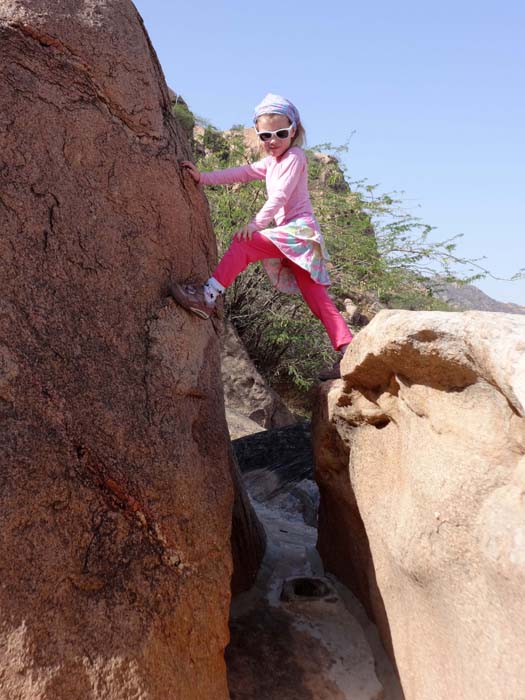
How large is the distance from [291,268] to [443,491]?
135 centimetres

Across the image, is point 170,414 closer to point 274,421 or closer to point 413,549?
point 413,549

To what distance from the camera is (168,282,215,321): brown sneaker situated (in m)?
2.50

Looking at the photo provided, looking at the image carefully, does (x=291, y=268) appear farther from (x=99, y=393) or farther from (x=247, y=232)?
(x=99, y=393)

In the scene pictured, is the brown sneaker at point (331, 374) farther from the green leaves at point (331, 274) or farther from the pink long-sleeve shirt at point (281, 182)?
the green leaves at point (331, 274)

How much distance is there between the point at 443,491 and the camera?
6.64ft

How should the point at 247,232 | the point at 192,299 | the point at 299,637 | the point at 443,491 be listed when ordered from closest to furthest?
the point at 443,491, the point at 192,299, the point at 299,637, the point at 247,232

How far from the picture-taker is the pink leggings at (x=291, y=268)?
2.80 meters

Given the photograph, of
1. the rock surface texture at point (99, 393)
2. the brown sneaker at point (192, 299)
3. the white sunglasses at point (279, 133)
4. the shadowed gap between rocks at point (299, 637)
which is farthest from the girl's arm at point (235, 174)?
the shadowed gap between rocks at point (299, 637)

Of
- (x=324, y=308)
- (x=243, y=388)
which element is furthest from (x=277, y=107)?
(x=243, y=388)

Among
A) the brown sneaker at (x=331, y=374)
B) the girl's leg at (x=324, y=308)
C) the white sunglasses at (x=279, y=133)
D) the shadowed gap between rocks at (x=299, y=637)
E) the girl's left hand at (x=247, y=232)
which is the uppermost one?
the white sunglasses at (x=279, y=133)

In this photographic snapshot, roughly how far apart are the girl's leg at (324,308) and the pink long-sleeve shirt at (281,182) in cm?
22

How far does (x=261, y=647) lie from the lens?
261cm

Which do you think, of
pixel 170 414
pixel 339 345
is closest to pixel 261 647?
pixel 170 414

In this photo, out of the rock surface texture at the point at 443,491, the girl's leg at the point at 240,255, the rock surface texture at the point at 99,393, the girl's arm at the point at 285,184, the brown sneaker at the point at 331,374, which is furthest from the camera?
the brown sneaker at the point at 331,374
